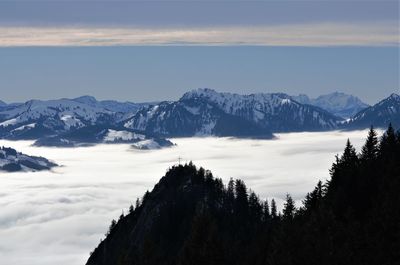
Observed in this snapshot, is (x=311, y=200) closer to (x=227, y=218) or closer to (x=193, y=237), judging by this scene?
(x=193, y=237)

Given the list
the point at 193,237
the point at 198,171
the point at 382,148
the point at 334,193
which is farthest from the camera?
the point at 198,171

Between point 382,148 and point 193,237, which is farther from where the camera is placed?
point 382,148

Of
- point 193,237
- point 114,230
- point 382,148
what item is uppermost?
point 382,148

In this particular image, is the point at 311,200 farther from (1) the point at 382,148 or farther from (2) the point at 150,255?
(2) the point at 150,255

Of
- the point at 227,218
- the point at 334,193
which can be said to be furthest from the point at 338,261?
the point at 227,218

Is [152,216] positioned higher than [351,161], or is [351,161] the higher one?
[351,161]

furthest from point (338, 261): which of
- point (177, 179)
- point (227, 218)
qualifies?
point (177, 179)

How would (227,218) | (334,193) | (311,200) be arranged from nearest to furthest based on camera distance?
(334,193), (311,200), (227,218)
